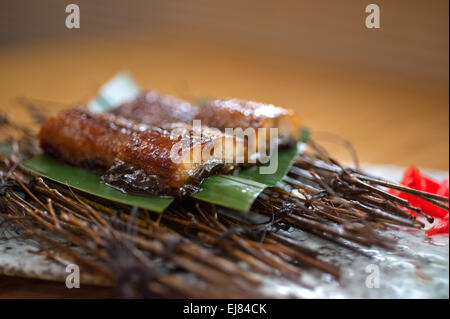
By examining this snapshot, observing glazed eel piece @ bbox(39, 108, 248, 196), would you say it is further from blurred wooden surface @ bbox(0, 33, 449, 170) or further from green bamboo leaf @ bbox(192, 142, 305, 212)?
blurred wooden surface @ bbox(0, 33, 449, 170)

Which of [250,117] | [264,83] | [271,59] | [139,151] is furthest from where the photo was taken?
[271,59]

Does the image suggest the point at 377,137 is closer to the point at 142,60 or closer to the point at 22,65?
the point at 142,60

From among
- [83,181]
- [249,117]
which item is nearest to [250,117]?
[249,117]

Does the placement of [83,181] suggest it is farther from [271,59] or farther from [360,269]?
[271,59]

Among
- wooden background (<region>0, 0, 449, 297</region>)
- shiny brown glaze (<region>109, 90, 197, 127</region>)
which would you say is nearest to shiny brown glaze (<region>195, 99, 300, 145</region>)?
shiny brown glaze (<region>109, 90, 197, 127</region>)

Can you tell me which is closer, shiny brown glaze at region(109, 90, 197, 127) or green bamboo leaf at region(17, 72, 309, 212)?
green bamboo leaf at region(17, 72, 309, 212)

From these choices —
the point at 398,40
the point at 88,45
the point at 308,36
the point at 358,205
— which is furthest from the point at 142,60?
the point at 358,205
